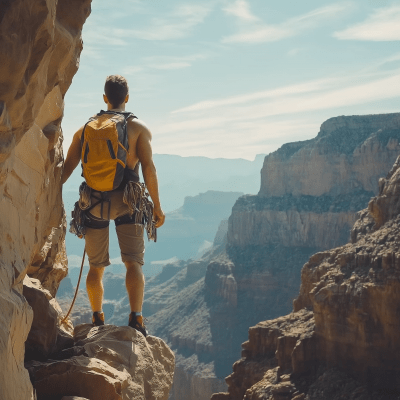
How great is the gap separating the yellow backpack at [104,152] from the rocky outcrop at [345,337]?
1457 centimetres

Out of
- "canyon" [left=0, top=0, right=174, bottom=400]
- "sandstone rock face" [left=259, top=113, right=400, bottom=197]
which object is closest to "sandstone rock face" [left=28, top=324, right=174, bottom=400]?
"canyon" [left=0, top=0, right=174, bottom=400]

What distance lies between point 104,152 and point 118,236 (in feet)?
2.92

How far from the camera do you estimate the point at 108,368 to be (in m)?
5.24

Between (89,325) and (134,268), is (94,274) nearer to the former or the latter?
(134,268)

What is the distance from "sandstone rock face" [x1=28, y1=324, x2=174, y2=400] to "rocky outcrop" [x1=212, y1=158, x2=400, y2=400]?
45.5 ft

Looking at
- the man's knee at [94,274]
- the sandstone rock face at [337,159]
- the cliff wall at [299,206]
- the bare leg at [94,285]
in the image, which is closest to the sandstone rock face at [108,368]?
the bare leg at [94,285]

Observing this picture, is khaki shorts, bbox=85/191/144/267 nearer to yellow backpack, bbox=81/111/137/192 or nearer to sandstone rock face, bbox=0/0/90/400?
yellow backpack, bbox=81/111/137/192

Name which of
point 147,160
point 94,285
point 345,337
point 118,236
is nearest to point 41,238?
point 118,236

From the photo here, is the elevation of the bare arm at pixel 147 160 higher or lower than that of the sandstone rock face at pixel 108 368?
higher

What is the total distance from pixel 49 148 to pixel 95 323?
79.7 inches

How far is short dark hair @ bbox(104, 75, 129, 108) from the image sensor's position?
6.38 m

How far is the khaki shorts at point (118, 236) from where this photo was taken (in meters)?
6.23

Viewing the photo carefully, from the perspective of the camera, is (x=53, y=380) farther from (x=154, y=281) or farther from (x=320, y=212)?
(x=154, y=281)

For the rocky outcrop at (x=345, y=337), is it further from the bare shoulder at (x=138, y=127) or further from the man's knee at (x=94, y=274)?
the bare shoulder at (x=138, y=127)
